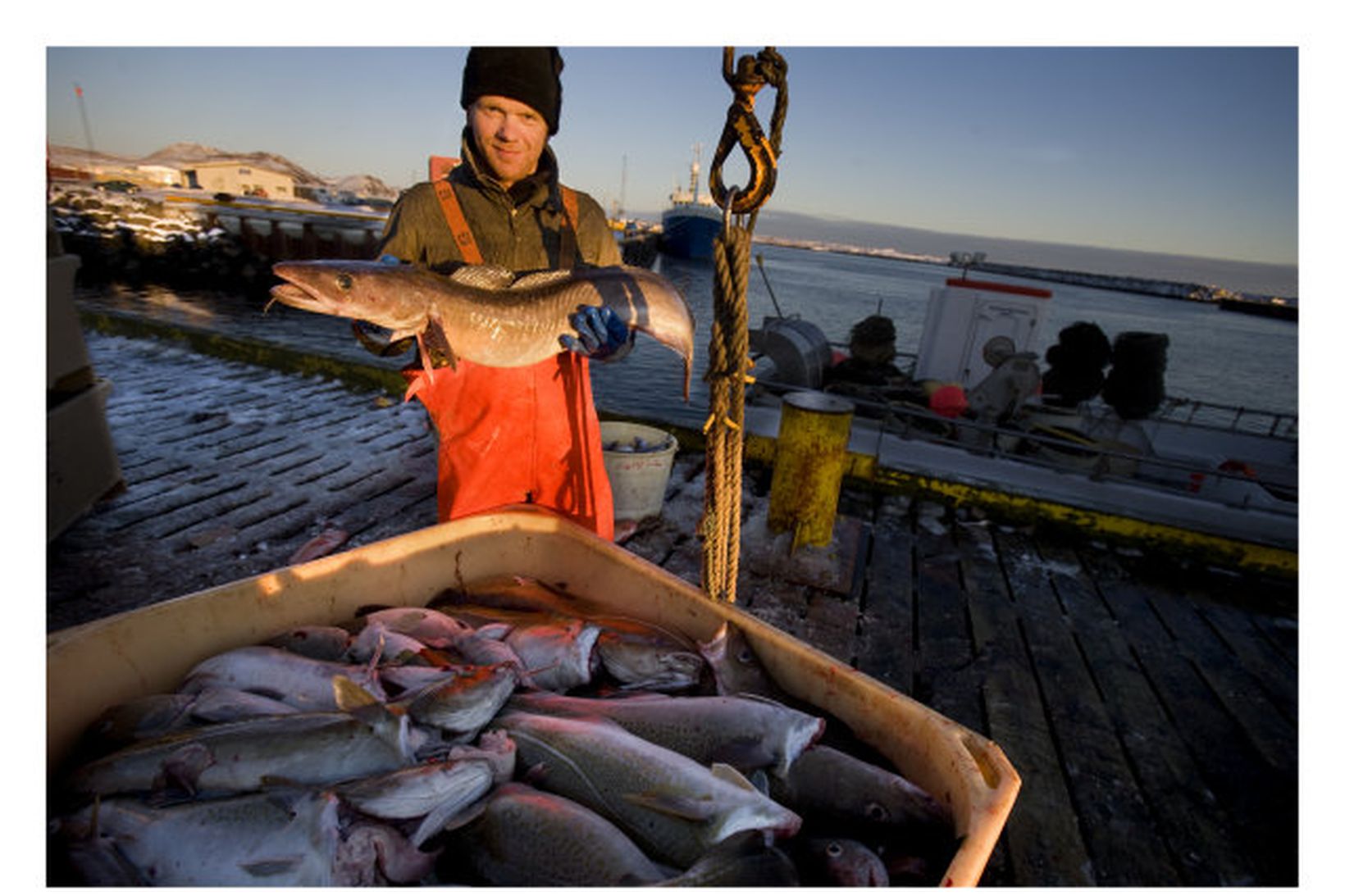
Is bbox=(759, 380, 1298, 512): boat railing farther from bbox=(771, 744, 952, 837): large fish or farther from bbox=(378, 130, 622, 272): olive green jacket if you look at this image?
bbox=(771, 744, 952, 837): large fish

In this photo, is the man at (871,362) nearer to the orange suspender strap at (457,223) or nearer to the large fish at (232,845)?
the orange suspender strap at (457,223)

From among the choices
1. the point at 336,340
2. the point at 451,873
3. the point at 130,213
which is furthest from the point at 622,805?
the point at 130,213

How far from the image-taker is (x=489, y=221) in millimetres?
3354

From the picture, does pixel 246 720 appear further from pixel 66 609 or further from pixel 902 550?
pixel 902 550

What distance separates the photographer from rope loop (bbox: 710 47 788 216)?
1.80 meters

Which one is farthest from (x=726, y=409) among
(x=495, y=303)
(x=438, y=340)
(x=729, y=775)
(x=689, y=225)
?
(x=689, y=225)

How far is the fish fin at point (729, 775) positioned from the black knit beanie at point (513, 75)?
3.02m

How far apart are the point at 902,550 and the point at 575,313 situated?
3.59m

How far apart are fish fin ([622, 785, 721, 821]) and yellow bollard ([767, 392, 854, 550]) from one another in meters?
3.46

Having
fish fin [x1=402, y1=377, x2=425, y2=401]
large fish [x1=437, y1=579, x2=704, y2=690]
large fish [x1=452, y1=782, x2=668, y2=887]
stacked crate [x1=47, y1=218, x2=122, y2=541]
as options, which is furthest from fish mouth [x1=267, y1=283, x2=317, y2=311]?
stacked crate [x1=47, y1=218, x2=122, y2=541]

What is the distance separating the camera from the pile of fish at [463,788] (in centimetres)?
143

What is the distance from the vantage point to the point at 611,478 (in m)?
4.92

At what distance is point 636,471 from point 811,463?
4.61 feet

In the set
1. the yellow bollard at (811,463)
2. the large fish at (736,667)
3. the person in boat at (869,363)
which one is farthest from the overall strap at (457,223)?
the person in boat at (869,363)
